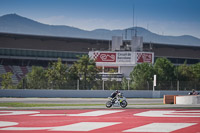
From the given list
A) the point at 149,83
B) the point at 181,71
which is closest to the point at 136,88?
the point at 149,83

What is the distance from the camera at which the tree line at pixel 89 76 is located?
4228 cm

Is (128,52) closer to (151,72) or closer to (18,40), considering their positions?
(151,72)

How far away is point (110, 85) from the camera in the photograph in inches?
1759

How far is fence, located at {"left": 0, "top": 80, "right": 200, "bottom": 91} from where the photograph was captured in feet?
138

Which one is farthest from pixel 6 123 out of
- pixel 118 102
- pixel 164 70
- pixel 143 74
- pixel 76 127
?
pixel 164 70

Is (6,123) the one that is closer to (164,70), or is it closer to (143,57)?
(164,70)

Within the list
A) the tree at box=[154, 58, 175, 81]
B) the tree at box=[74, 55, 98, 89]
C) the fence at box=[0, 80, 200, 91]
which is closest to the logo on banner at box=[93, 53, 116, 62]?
the tree at box=[154, 58, 175, 81]

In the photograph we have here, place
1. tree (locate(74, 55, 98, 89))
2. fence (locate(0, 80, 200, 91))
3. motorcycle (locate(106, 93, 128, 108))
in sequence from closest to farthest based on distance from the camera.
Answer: motorcycle (locate(106, 93, 128, 108)) → fence (locate(0, 80, 200, 91)) → tree (locate(74, 55, 98, 89))

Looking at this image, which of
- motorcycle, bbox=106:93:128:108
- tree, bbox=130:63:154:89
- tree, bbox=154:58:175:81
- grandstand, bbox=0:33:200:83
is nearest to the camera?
motorcycle, bbox=106:93:128:108

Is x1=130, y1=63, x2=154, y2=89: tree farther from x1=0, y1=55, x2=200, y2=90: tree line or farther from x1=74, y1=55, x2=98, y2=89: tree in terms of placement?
x1=74, y1=55, x2=98, y2=89: tree

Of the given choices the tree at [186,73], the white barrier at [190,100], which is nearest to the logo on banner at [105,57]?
the tree at [186,73]

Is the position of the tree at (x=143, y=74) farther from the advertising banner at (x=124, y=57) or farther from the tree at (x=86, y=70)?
the advertising banner at (x=124, y=57)

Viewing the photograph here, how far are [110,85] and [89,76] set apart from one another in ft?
31.5

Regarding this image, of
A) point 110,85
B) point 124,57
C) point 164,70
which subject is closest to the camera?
point 110,85
